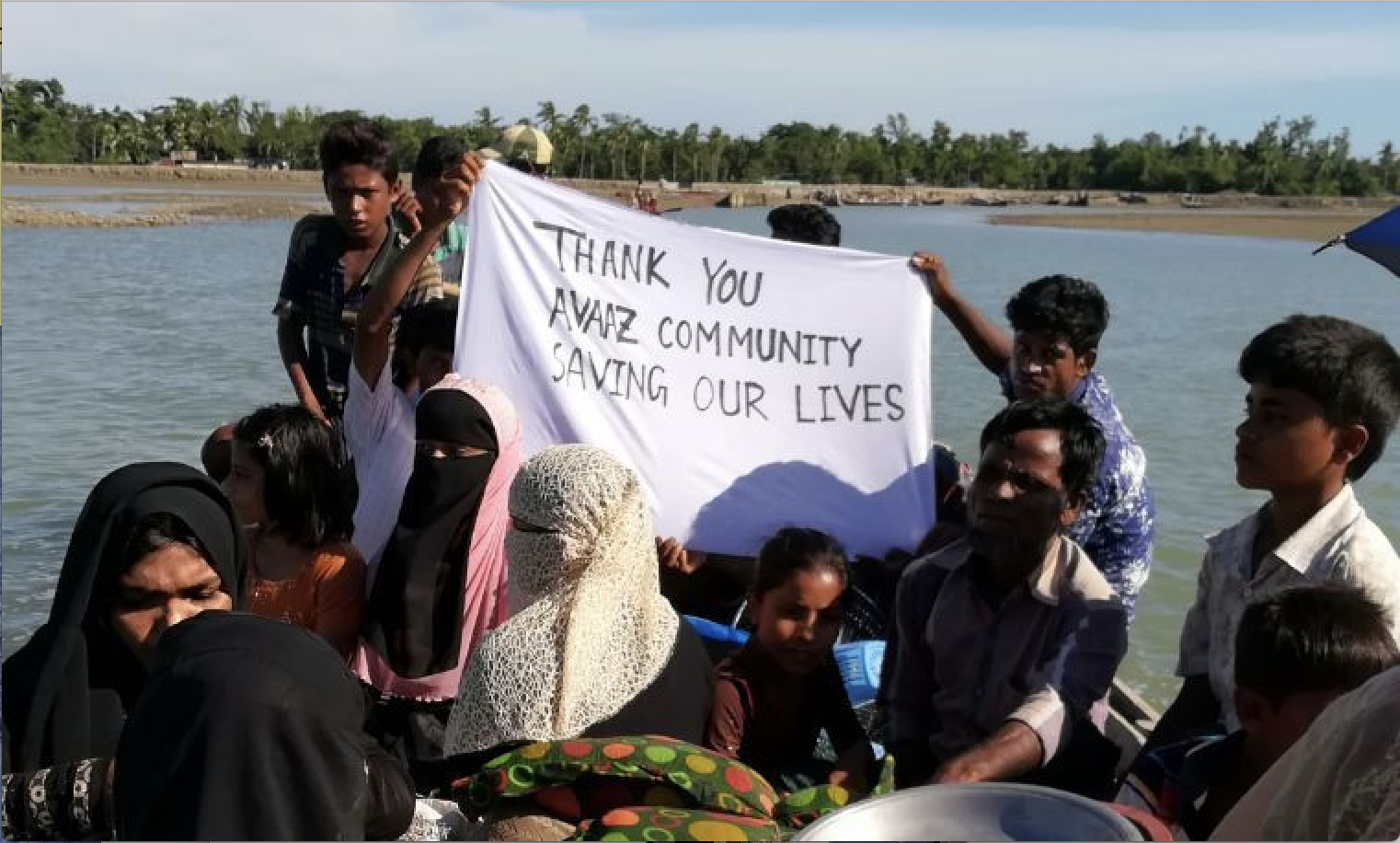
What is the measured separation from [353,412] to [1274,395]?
2541mm

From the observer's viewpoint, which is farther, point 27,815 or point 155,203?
point 155,203

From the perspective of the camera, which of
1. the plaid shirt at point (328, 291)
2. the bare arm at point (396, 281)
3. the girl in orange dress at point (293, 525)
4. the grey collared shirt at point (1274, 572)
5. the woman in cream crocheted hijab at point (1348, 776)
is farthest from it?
the plaid shirt at point (328, 291)

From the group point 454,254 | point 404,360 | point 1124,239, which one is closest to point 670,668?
point 404,360

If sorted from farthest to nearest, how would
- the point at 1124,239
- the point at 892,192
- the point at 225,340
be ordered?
the point at 892,192, the point at 1124,239, the point at 225,340

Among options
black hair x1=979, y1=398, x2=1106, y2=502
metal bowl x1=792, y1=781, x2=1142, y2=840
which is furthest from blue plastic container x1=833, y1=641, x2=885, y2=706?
metal bowl x1=792, y1=781, x2=1142, y2=840

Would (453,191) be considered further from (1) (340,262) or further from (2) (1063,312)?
(2) (1063,312)

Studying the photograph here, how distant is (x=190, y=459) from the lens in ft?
38.1

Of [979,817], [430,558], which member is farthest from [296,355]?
[979,817]

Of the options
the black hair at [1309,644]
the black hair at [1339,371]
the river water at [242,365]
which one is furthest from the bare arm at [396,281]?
the river water at [242,365]

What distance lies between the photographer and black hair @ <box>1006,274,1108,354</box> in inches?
160

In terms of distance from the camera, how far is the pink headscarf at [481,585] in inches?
145

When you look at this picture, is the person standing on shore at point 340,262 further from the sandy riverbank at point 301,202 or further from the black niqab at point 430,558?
the sandy riverbank at point 301,202

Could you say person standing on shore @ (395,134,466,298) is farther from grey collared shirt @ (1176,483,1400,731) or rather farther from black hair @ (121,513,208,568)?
grey collared shirt @ (1176,483,1400,731)

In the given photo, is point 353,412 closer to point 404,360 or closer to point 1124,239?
point 404,360
